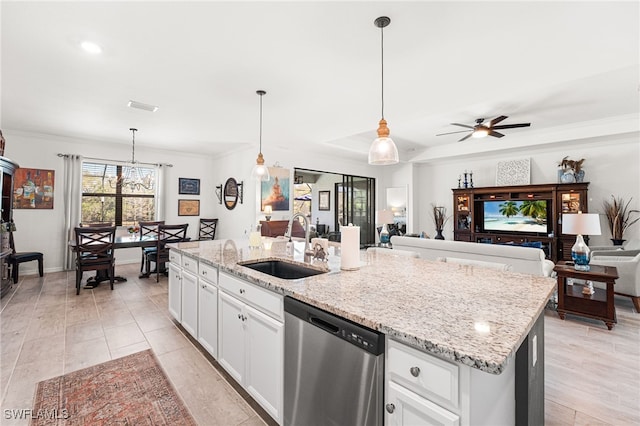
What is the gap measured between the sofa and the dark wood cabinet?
5.32 meters

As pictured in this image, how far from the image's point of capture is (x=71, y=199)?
18.6 feet

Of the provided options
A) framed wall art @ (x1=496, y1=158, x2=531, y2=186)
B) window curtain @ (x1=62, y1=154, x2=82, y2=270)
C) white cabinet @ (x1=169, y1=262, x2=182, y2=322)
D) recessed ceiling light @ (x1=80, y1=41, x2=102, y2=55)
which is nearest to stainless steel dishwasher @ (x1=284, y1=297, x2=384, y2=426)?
white cabinet @ (x1=169, y1=262, x2=182, y2=322)

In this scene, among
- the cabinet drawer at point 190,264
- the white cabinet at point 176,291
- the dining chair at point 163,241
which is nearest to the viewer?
the cabinet drawer at point 190,264

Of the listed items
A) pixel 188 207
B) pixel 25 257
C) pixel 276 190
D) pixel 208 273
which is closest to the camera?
pixel 208 273

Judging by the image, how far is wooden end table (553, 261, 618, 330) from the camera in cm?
307

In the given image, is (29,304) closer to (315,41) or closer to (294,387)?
(294,387)

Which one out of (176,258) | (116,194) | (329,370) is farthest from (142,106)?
(329,370)

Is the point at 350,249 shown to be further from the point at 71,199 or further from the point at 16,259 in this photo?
the point at 71,199

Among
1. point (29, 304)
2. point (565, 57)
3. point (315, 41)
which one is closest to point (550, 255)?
point (565, 57)

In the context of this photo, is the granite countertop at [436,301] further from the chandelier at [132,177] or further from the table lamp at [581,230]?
the chandelier at [132,177]

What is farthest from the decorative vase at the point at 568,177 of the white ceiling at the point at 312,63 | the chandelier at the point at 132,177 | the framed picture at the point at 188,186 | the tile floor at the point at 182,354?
the chandelier at the point at 132,177

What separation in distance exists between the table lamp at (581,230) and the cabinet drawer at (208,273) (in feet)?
12.5

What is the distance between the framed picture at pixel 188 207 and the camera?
705 cm

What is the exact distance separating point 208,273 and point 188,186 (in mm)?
5471
